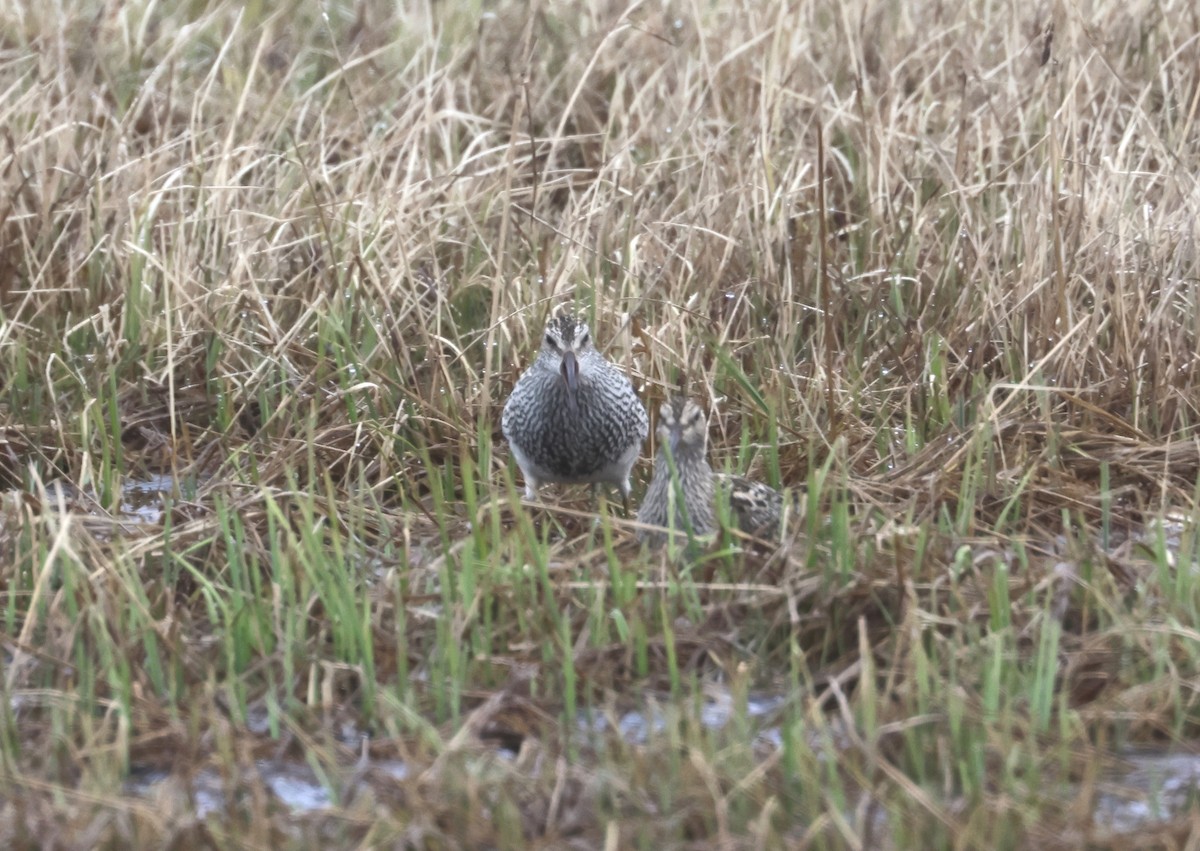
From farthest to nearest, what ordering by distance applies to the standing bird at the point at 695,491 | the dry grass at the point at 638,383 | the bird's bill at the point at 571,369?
the bird's bill at the point at 571,369 < the standing bird at the point at 695,491 < the dry grass at the point at 638,383

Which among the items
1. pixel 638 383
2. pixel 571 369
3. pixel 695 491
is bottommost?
pixel 638 383

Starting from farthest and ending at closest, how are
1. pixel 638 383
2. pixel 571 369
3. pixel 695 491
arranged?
pixel 638 383 → pixel 571 369 → pixel 695 491

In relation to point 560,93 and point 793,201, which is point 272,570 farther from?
point 560,93

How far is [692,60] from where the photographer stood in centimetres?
760

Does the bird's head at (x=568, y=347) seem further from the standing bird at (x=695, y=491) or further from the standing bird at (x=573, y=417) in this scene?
the standing bird at (x=695, y=491)

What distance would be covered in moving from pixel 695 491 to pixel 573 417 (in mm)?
525

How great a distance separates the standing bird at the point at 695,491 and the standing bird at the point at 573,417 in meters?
0.29

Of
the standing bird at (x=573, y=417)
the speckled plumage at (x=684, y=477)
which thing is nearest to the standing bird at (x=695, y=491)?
the speckled plumage at (x=684, y=477)

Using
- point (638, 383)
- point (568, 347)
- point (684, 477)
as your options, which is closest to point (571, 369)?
point (568, 347)

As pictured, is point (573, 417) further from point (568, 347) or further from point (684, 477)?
point (684, 477)

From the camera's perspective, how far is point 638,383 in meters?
6.26

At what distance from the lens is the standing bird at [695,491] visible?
16.3ft

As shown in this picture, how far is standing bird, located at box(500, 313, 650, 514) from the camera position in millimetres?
5492

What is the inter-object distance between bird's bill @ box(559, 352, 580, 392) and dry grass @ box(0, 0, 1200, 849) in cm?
31
